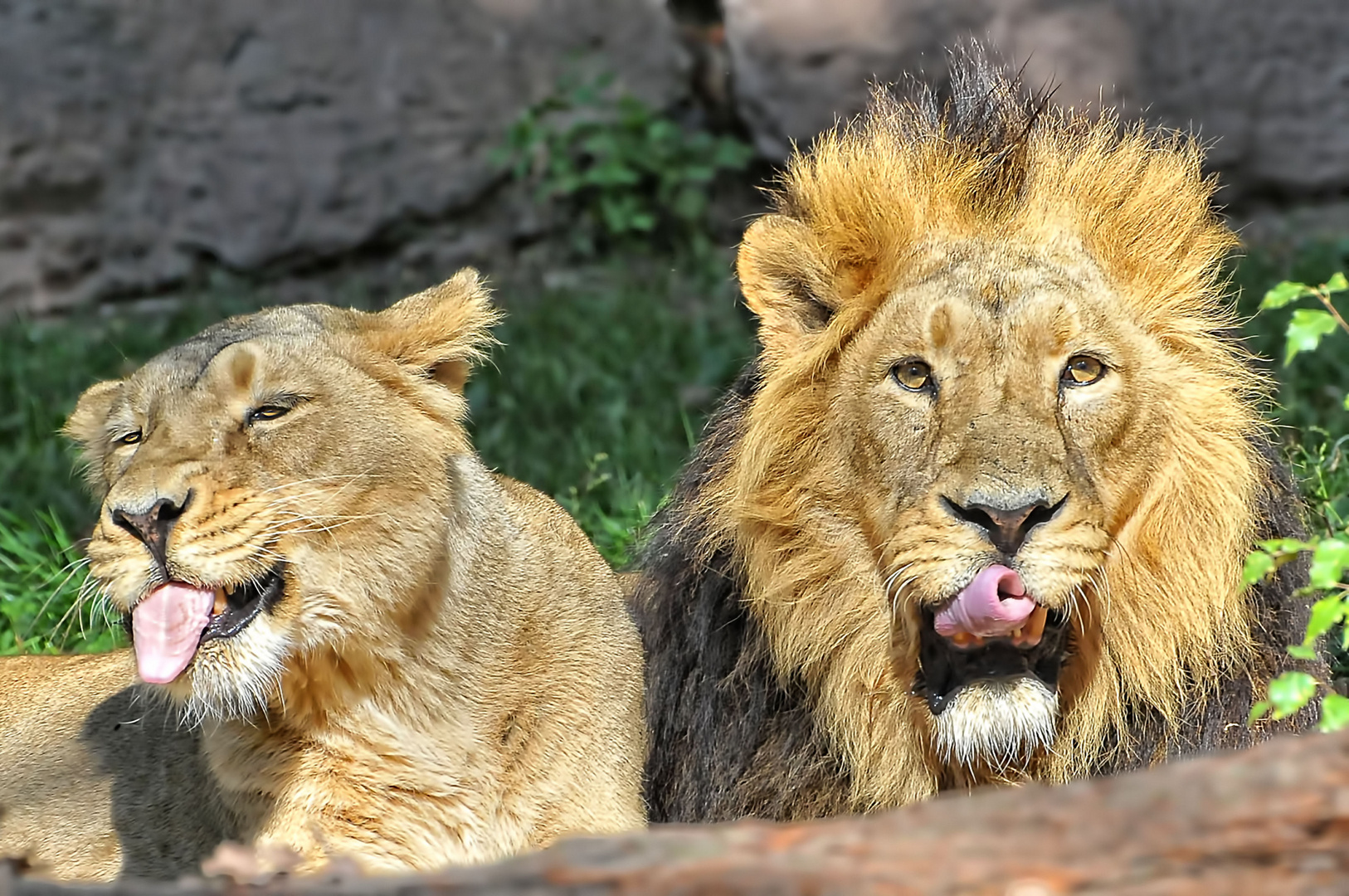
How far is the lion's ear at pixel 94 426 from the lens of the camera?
9.50 ft

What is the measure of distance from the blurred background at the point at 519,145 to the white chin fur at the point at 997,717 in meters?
3.29

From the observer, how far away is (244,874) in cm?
159

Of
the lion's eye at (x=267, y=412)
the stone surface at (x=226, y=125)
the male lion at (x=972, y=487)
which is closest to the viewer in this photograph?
the male lion at (x=972, y=487)

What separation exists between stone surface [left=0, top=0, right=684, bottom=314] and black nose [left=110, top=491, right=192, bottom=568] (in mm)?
4436

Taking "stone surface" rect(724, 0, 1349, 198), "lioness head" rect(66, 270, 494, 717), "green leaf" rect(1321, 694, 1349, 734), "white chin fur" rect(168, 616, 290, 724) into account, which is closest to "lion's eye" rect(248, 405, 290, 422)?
"lioness head" rect(66, 270, 494, 717)

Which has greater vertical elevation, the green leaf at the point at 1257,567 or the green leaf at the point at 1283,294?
the green leaf at the point at 1283,294

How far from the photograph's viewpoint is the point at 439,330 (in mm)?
3045

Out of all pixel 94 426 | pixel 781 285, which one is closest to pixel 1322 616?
pixel 781 285

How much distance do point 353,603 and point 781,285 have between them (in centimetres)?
92

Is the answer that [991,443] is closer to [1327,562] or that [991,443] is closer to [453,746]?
[1327,562]

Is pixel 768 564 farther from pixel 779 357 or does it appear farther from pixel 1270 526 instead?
pixel 1270 526

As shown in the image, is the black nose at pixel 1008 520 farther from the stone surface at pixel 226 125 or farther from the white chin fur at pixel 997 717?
the stone surface at pixel 226 125

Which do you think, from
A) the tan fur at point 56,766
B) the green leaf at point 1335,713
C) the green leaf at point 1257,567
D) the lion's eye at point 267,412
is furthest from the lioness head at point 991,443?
the tan fur at point 56,766

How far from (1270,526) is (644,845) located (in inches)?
62.8
